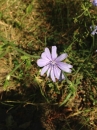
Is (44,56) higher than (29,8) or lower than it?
lower

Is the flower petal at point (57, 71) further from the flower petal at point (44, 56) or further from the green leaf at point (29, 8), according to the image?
the green leaf at point (29, 8)

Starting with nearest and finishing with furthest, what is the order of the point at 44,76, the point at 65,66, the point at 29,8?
the point at 65,66 → the point at 44,76 → the point at 29,8

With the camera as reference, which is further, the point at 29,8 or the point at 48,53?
the point at 29,8

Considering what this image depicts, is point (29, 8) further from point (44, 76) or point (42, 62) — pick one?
point (42, 62)

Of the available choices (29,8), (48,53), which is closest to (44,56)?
(48,53)

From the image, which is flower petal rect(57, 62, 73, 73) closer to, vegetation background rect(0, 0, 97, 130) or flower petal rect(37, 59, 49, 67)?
flower petal rect(37, 59, 49, 67)

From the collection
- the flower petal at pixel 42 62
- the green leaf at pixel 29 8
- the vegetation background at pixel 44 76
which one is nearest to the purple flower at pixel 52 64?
the flower petal at pixel 42 62

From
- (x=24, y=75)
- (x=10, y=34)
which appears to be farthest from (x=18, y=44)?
(x=24, y=75)

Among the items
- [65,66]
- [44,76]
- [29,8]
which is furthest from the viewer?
[29,8]

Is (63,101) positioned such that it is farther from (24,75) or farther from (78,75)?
(24,75)
